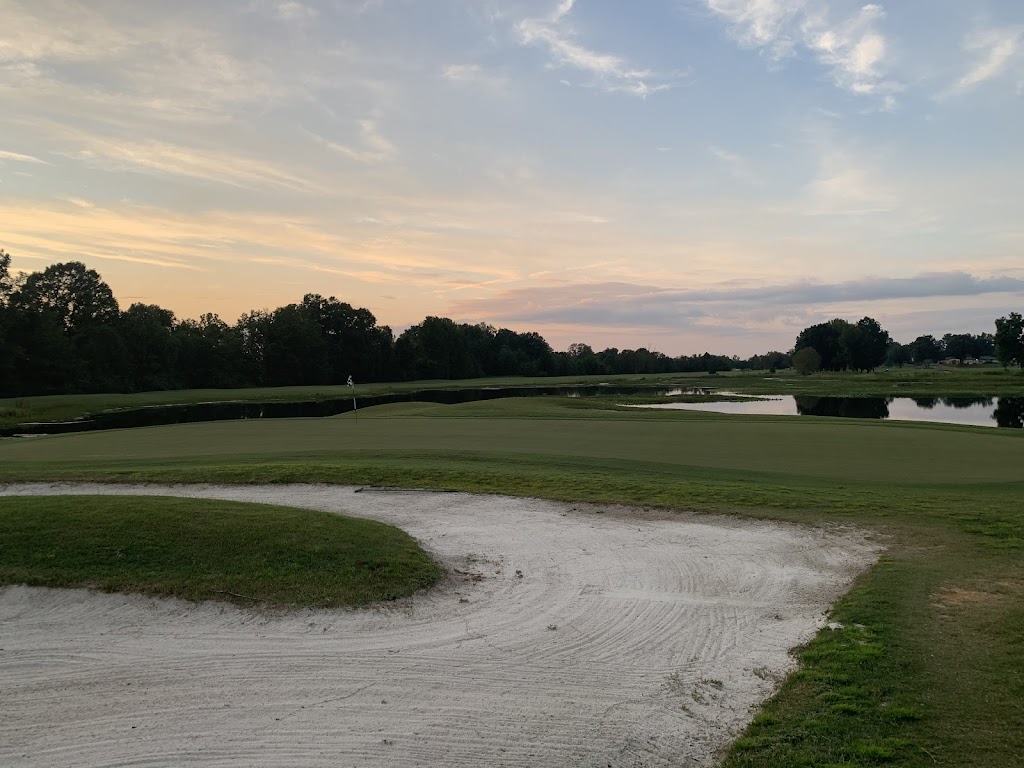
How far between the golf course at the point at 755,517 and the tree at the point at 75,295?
232 ft

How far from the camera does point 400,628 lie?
770 cm

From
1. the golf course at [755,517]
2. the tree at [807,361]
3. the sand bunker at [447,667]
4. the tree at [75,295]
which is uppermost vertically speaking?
the tree at [75,295]

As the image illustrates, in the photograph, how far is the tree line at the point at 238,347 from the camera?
238 ft

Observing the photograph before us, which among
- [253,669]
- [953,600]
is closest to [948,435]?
[953,600]

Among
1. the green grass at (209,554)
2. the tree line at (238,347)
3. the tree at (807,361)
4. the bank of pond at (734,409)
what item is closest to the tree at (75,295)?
the tree line at (238,347)

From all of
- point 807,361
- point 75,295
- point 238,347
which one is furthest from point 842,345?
point 75,295

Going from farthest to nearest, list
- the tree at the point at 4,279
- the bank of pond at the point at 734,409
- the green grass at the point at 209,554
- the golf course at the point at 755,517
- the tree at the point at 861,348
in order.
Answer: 1. the tree at the point at 861,348
2. the tree at the point at 4,279
3. the bank of pond at the point at 734,409
4. the green grass at the point at 209,554
5. the golf course at the point at 755,517

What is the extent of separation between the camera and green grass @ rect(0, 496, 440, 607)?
27.6 ft

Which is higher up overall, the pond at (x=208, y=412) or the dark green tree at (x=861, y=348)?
the dark green tree at (x=861, y=348)

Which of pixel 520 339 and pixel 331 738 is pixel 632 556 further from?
pixel 520 339

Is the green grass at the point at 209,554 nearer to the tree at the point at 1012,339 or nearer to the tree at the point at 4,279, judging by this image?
the tree at the point at 4,279

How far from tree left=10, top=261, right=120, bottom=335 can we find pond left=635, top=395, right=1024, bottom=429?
7599 cm

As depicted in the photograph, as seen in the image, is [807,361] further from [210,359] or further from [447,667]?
[447,667]

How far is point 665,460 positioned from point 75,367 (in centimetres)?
7744
